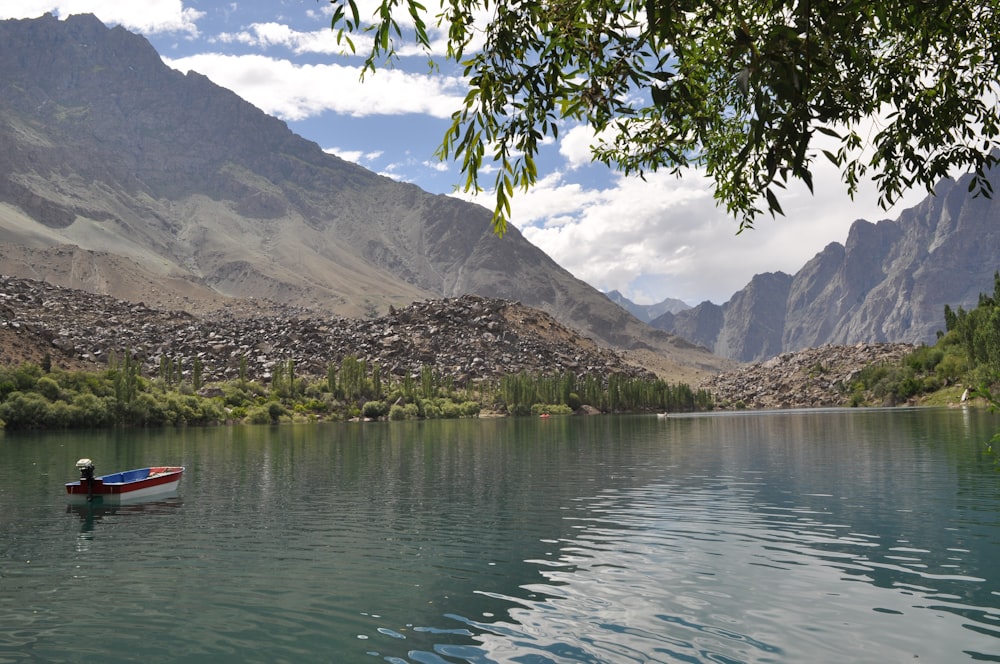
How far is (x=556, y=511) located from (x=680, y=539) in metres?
8.77

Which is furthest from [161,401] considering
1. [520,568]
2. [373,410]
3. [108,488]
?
[520,568]

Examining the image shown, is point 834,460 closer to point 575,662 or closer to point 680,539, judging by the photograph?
point 680,539

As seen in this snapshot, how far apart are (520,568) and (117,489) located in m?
27.1

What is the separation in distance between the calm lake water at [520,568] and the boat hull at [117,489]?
2.95ft

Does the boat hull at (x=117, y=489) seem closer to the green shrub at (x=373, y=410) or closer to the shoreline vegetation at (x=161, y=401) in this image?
the shoreline vegetation at (x=161, y=401)

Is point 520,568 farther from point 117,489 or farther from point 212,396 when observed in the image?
point 212,396

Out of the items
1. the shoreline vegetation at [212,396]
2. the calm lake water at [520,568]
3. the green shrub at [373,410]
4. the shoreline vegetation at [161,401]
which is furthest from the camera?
the green shrub at [373,410]

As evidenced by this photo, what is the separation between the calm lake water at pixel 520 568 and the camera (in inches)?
627

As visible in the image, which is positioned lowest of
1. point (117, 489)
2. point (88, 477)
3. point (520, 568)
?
point (520, 568)

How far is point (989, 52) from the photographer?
31.5 feet

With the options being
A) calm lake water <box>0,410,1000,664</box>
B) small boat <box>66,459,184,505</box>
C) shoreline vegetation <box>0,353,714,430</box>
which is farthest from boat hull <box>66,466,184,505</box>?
shoreline vegetation <box>0,353,714,430</box>

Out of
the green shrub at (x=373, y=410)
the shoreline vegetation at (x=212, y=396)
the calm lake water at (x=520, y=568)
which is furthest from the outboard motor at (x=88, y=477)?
the green shrub at (x=373, y=410)

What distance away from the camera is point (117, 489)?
38.5 m

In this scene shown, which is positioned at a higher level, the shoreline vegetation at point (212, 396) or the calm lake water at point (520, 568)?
the shoreline vegetation at point (212, 396)
